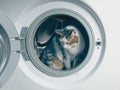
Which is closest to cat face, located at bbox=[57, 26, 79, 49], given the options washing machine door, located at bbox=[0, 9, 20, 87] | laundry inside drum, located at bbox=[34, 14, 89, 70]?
laundry inside drum, located at bbox=[34, 14, 89, 70]

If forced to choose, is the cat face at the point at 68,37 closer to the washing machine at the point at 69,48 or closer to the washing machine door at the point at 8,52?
the washing machine at the point at 69,48

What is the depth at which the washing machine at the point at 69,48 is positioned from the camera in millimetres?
1435

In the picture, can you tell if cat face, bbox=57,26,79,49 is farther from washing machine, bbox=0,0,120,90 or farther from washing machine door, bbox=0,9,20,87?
washing machine door, bbox=0,9,20,87

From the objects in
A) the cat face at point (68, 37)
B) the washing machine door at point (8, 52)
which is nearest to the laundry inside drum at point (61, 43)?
the cat face at point (68, 37)

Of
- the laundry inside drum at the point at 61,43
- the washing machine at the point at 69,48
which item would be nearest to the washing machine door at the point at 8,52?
the washing machine at the point at 69,48

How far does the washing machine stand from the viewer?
1.43 m

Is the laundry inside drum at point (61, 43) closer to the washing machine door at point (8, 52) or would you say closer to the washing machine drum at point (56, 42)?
the washing machine drum at point (56, 42)

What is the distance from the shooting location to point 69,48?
1.58 m

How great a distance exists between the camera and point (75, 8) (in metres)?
1.48

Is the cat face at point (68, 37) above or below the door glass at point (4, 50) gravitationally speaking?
above

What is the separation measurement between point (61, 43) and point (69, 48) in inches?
1.8

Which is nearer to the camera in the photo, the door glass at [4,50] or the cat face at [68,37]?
the door glass at [4,50]

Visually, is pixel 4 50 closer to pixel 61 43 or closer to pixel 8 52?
pixel 8 52

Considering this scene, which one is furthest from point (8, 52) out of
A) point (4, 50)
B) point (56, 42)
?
point (56, 42)
